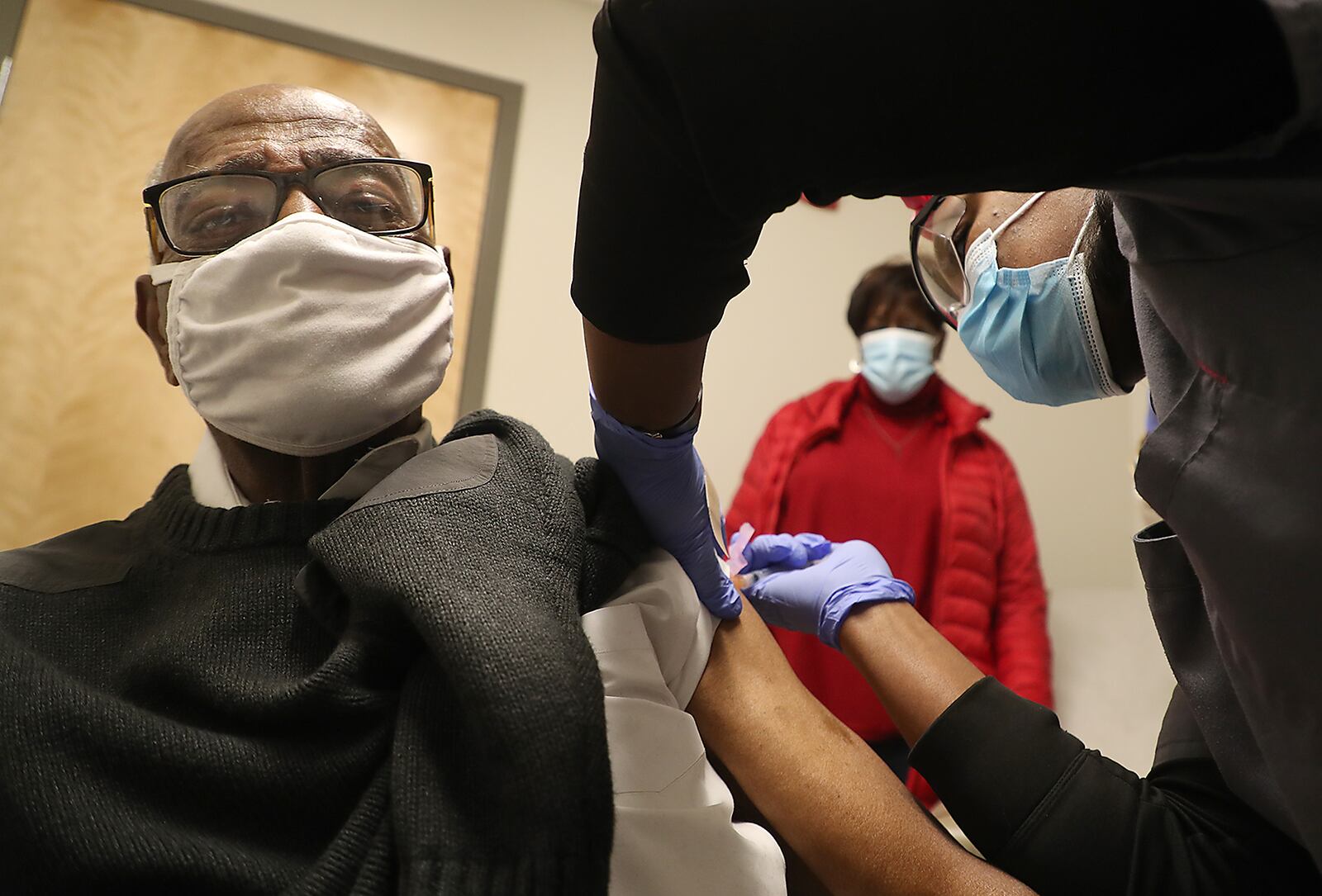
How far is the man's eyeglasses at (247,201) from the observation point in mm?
1031

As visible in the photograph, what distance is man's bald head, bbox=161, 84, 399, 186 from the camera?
3.51ft

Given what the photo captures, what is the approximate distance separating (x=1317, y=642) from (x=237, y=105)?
3.92ft

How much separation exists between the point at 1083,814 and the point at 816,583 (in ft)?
1.48

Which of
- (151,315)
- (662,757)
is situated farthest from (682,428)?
(151,315)

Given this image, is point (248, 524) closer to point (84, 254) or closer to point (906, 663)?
point (906, 663)

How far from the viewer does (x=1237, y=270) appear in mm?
596

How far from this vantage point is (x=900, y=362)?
2.49 m

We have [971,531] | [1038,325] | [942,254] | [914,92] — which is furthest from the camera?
[971,531]

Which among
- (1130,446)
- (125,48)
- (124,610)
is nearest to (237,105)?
(124,610)

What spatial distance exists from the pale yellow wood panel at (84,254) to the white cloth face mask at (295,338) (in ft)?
4.80

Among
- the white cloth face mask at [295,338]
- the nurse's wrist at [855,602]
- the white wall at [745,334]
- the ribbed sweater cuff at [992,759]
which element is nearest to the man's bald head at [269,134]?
the white cloth face mask at [295,338]

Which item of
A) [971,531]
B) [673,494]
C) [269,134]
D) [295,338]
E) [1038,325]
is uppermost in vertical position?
[269,134]

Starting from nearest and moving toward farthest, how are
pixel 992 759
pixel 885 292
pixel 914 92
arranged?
pixel 914 92, pixel 992 759, pixel 885 292

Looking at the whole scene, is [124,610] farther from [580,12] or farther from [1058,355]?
[580,12]
